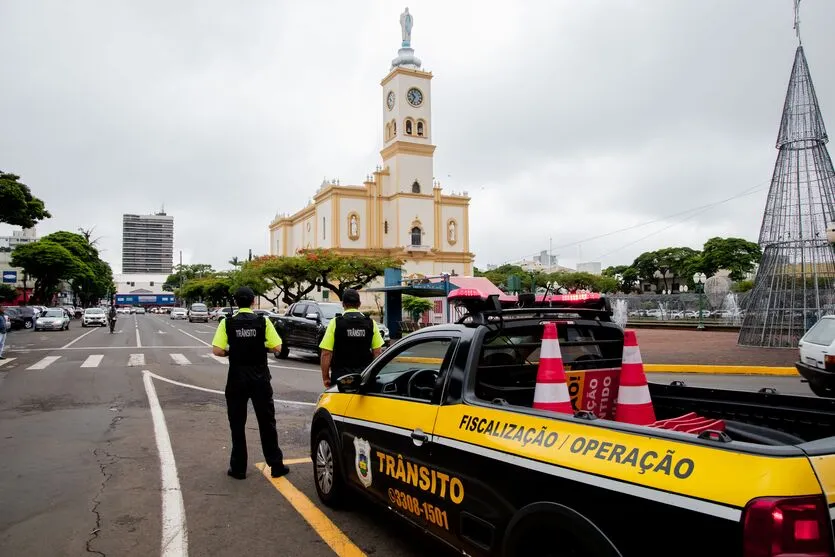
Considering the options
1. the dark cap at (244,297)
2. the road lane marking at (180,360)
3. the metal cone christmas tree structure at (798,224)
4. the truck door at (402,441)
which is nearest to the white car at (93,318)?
the road lane marking at (180,360)

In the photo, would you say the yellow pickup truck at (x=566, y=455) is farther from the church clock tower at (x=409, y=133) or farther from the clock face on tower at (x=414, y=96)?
the clock face on tower at (x=414, y=96)

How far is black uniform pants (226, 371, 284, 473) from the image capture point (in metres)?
6.02

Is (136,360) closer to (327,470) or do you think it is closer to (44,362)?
(44,362)

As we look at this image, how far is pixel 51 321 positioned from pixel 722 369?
1447 inches

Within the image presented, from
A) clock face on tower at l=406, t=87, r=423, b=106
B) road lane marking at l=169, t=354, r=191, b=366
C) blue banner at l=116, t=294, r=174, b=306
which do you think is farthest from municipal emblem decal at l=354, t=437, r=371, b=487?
blue banner at l=116, t=294, r=174, b=306

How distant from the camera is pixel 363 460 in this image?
14.7ft

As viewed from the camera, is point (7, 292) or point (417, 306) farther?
point (7, 292)

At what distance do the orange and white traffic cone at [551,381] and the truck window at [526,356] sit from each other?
0.26 m

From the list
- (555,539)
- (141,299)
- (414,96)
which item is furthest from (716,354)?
(141,299)

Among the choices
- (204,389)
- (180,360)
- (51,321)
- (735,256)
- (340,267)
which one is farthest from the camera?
(735,256)

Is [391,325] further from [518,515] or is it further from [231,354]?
[518,515]

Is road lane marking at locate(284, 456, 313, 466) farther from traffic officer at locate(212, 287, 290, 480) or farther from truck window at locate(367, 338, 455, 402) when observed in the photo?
truck window at locate(367, 338, 455, 402)

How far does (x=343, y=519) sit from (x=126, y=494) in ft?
7.22

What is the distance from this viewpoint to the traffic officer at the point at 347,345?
6363 mm
